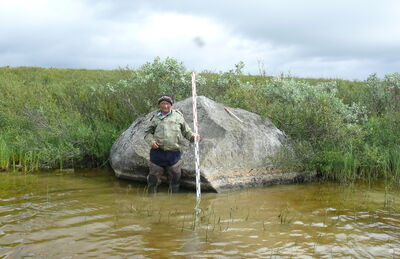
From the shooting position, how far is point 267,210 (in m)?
7.14

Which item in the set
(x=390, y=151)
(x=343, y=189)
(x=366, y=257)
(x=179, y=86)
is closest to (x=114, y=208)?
(x=366, y=257)

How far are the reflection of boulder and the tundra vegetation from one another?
647mm

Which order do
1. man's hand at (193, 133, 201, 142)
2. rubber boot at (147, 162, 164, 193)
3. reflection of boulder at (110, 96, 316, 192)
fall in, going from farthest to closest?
reflection of boulder at (110, 96, 316, 192)
rubber boot at (147, 162, 164, 193)
man's hand at (193, 133, 201, 142)

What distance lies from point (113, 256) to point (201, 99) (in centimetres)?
524

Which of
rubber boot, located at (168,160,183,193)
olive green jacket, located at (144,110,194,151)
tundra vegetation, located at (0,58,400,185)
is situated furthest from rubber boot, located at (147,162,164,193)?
tundra vegetation, located at (0,58,400,185)

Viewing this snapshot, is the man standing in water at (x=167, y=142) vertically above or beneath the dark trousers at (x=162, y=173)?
above

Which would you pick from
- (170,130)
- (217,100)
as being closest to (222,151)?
(170,130)

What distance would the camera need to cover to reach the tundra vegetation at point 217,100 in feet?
31.9

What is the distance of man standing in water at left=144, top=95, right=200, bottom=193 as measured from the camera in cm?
848

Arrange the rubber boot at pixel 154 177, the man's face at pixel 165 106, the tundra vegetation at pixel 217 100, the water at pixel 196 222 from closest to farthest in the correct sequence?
the water at pixel 196 222
the man's face at pixel 165 106
the rubber boot at pixel 154 177
the tundra vegetation at pixel 217 100

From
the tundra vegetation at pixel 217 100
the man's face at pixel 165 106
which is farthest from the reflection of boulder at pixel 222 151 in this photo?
the man's face at pixel 165 106

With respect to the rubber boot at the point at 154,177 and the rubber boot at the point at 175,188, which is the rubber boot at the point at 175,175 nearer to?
the rubber boot at the point at 175,188

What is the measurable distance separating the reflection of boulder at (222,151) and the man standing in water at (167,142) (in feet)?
1.04

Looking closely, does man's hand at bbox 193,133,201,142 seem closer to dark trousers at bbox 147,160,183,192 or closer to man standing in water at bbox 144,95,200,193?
man standing in water at bbox 144,95,200,193
